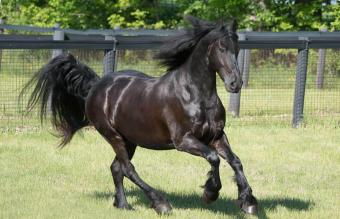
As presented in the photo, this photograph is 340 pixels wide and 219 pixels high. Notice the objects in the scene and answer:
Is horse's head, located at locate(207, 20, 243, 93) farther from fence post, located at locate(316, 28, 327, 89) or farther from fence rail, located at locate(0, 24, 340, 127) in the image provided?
fence post, located at locate(316, 28, 327, 89)

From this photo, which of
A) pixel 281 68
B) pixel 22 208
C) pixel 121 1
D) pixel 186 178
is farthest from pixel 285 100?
pixel 121 1

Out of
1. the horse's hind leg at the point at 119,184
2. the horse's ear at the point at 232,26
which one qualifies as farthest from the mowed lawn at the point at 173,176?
the horse's ear at the point at 232,26

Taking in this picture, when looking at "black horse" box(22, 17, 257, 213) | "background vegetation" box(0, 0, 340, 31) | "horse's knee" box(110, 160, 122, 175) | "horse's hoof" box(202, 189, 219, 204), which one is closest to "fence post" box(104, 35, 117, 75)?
"black horse" box(22, 17, 257, 213)

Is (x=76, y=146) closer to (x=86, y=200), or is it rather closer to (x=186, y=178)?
(x=186, y=178)

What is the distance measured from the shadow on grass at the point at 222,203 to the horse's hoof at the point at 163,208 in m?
0.41

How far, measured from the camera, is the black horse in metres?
6.50

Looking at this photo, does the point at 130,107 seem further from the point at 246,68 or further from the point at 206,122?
the point at 246,68

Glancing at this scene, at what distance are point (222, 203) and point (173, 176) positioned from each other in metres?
1.56

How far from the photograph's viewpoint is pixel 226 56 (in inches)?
251

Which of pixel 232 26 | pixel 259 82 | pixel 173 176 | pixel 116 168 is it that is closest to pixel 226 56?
pixel 232 26

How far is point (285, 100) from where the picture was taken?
598 inches

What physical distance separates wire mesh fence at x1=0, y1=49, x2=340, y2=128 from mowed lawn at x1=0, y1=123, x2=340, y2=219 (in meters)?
1.30

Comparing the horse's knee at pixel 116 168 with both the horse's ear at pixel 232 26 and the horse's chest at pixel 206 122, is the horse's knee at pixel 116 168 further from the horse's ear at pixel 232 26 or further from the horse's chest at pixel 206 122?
the horse's ear at pixel 232 26

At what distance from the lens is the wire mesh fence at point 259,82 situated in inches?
518
